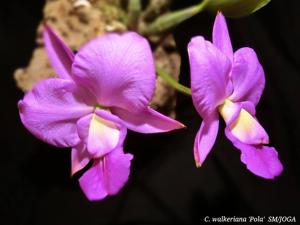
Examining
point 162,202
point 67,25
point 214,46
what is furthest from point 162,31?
point 162,202

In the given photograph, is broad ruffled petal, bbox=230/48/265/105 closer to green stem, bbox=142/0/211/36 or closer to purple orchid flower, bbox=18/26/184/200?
purple orchid flower, bbox=18/26/184/200

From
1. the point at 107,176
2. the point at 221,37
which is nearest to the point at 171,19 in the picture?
the point at 221,37

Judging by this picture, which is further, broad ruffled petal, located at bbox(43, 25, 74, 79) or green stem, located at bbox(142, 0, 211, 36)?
green stem, located at bbox(142, 0, 211, 36)

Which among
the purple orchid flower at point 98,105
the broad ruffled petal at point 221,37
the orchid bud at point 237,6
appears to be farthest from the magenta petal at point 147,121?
the orchid bud at point 237,6

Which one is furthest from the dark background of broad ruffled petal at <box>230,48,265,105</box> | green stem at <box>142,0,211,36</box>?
broad ruffled petal at <box>230,48,265,105</box>

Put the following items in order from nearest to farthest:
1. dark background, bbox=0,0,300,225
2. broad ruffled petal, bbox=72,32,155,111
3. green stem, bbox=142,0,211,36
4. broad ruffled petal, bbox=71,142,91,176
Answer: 1. broad ruffled petal, bbox=72,32,155,111
2. broad ruffled petal, bbox=71,142,91,176
3. green stem, bbox=142,0,211,36
4. dark background, bbox=0,0,300,225

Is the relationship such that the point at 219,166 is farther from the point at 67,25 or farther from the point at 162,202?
the point at 67,25

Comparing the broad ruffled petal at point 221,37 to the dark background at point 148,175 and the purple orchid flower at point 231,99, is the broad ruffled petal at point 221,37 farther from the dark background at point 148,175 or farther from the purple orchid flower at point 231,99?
the dark background at point 148,175
